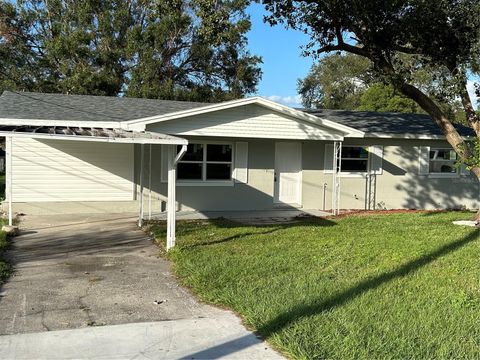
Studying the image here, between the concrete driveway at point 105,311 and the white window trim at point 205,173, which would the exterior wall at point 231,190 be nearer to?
the white window trim at point 205,173

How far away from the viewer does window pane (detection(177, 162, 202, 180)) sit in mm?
14336

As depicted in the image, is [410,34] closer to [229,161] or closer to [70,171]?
[229,161]

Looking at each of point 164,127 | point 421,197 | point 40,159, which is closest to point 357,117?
point 421,197

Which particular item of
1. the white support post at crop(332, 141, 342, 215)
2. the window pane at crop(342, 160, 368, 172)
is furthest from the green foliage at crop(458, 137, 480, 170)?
the window pane at crop(342, 160, 368, 172)

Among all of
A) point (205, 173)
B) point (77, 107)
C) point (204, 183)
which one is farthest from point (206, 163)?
point (77, 107)

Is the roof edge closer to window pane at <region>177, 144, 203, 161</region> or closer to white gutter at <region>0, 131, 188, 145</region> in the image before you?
window pane at <region>177, 144, 203, 161</region>

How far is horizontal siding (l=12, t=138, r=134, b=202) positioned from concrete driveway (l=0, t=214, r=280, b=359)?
4499mm

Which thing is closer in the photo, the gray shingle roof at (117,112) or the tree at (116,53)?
the gray shingle roof at (117,112)

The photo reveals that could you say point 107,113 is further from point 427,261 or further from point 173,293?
point 427,261

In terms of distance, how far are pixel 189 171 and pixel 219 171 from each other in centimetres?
89

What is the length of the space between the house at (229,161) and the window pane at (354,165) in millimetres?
32

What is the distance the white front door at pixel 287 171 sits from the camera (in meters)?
15.3

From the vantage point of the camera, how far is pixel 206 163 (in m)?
14.5

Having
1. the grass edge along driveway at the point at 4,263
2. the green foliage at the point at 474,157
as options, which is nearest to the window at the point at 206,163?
the grass edge along driveway at the point at 4,263
